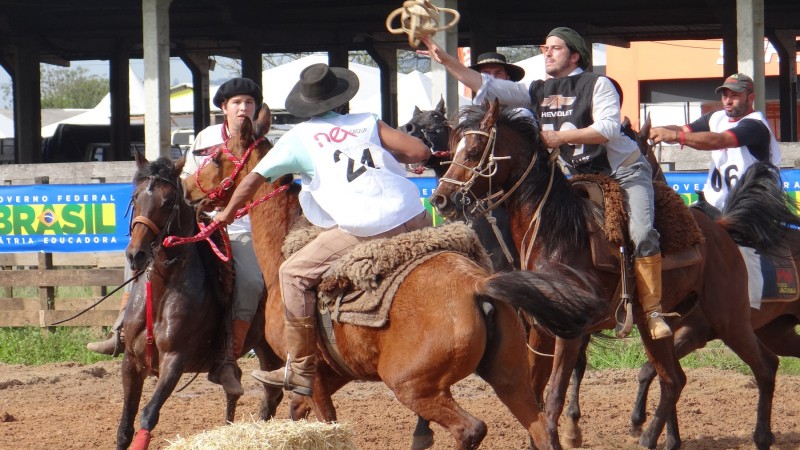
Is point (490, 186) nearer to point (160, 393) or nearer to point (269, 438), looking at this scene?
point (269, 438)

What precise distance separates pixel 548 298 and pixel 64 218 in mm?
8125

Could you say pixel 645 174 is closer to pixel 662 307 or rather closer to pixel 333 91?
pixel 662 307

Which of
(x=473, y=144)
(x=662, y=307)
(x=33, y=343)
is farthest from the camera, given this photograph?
(x=33, y=343)

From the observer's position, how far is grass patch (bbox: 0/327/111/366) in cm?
1122

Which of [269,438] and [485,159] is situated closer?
[269,438]

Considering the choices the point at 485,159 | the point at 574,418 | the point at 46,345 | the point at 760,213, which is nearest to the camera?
the point at 485,159

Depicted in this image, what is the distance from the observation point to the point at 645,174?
6.87 meters

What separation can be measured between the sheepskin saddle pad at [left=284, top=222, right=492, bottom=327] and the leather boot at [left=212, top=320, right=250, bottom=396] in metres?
1.52

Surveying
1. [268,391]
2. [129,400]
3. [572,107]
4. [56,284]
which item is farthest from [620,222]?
[56,284]

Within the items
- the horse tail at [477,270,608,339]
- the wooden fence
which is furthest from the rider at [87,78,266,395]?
the wooden fence

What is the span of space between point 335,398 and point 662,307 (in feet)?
10.8

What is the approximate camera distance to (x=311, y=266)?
562 cm

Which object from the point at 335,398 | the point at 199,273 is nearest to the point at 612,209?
the point at 199,273

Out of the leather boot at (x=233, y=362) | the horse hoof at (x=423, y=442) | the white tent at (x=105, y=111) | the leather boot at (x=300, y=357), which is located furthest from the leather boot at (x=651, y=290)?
the white tent at (x=105, y=111)
